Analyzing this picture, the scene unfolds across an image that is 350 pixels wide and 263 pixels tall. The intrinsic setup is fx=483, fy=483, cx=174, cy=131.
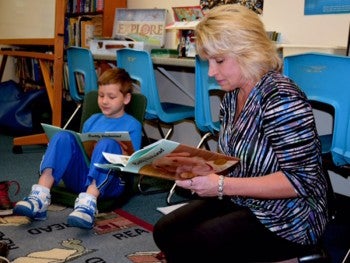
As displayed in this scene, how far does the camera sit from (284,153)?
1.20 m

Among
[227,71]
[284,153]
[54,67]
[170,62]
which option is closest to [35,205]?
[170,62]

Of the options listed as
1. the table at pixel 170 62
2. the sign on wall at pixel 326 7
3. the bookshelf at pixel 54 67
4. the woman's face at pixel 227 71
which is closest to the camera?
the woman's face at pixel 227 71

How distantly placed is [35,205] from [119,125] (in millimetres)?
589

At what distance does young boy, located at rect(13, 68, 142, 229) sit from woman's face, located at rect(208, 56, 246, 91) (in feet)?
2.97

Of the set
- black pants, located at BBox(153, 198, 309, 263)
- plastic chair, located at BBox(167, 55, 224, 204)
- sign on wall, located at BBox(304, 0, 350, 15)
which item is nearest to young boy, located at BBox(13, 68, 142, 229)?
plastic chair, located at BBox(167, 55, 224, 204)

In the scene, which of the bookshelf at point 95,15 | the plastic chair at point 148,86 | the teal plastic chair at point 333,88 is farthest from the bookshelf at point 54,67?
the teal plastic chair at point 333,88

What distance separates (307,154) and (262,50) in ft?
1.02

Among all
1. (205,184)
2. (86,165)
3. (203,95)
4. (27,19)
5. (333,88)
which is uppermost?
(27,19)

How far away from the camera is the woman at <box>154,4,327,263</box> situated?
1.20 meters

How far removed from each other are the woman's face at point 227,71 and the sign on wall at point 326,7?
4.43 feet

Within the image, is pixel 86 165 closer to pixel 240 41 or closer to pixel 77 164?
pixel 77 164

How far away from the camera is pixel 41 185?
2211mm

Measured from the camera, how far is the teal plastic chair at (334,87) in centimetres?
176

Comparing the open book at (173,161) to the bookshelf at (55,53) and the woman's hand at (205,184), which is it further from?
the bookshelf at (55,53)
